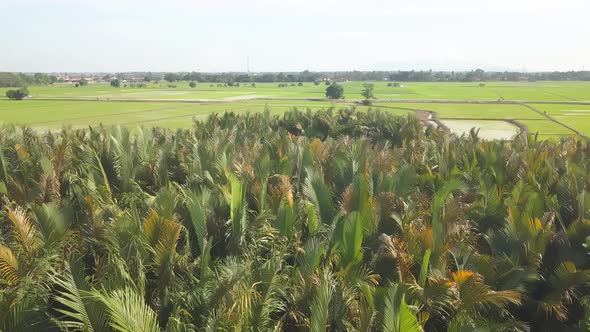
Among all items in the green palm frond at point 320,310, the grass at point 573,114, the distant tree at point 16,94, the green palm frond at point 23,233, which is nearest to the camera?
the green palm frond at point 320,310

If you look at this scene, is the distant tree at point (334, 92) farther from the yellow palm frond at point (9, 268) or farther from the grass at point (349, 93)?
the yellow palm frond at point (9, 268)

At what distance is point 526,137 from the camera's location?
1371cm

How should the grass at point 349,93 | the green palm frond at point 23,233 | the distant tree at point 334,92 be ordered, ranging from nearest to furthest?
1. the green palm frond at point 23,233
2. the distant tree at point 334,92
3. the grass at point 349,93

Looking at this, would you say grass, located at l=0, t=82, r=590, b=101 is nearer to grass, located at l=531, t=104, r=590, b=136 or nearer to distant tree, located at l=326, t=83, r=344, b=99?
distant tree, located at l=326, t=83, r=344, b=99

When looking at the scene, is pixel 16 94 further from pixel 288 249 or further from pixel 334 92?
pixel 288 249

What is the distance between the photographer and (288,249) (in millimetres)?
6141

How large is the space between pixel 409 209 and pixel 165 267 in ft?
10.8

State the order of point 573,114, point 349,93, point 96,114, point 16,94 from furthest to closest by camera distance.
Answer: point 349,93
point 16,94
point 573,114
point 96,114

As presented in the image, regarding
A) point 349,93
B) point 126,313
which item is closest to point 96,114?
point 126,313

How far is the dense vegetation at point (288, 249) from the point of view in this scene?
452 cm

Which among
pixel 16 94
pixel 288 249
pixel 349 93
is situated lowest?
pixel 349 93

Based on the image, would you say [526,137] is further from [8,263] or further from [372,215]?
[8,263]

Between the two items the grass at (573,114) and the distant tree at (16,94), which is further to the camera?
the distant tree at (16,94)

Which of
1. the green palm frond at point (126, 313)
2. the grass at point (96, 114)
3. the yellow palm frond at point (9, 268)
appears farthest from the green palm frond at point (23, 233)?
the grass at point (96, 114)
